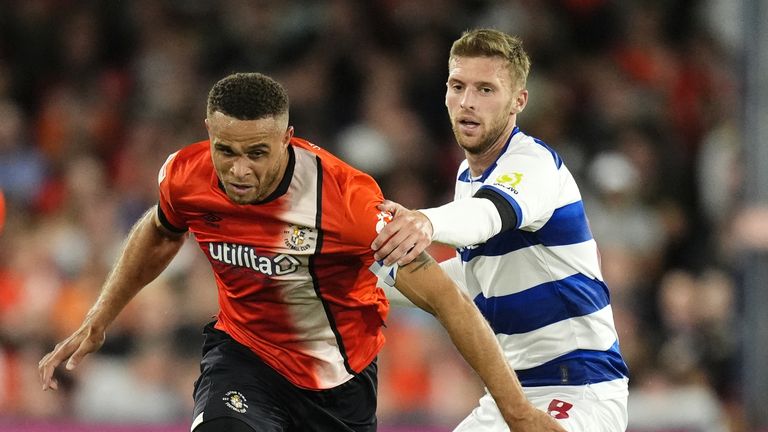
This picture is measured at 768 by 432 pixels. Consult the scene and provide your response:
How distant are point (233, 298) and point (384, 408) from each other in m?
3.59

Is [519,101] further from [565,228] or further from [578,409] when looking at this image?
[578,409]

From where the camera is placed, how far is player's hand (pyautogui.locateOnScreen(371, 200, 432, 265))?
12.5ft

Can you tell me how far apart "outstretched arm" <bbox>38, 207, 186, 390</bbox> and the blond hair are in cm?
132

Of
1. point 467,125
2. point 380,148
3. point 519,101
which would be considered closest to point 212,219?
point 467,125

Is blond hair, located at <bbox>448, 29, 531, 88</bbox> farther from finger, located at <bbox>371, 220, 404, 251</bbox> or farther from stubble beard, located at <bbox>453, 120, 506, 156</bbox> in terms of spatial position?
finger, located at <bbox>371, 220, 404, 251</bbox>

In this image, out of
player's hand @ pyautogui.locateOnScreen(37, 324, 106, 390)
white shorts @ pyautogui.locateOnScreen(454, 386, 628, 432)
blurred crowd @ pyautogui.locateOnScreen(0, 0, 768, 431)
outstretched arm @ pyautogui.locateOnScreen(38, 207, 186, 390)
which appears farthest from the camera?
blurred crowd @ pyautogui.locateOnScreen(0, 0, 768, 431)

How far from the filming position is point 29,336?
8.83m

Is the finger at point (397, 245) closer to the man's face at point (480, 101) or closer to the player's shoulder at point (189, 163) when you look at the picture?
the man's face at point (480, 101)

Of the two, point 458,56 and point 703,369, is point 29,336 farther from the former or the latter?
point 458,56

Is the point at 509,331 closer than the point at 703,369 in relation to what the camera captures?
Yes

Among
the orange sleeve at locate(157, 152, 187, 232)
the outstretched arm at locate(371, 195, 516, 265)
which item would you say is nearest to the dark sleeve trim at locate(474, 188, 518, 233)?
the outstretched arm at locate(371, 195, 516, 265)

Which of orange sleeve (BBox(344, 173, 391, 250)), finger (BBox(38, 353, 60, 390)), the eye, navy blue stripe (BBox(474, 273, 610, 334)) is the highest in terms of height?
the eye

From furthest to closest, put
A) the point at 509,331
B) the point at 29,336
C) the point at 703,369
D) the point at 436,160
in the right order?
the point at 436,160 → the point at 29,336 → the point at 703,369 → the point at 509,331

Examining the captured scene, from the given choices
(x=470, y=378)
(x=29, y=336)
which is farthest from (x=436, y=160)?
(x=29, y=336)
